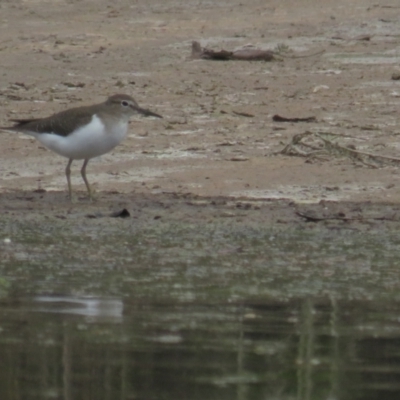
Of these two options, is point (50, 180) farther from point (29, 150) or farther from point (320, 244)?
point (320, 244)

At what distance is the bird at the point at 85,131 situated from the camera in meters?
9.80

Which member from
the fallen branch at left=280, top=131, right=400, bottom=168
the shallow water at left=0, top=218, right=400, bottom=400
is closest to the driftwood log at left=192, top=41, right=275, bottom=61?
the fallen branch at left=280, top=131, right=400, bottom=168

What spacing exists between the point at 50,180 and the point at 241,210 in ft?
6.20

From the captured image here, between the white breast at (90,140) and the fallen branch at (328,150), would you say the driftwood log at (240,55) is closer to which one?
the fallen branch at (328,150)

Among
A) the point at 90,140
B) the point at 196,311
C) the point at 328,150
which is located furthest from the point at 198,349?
the point at 328,150

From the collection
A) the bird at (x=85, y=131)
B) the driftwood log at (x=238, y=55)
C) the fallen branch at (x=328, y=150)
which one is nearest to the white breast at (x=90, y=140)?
the bird at (x=85, y=131)

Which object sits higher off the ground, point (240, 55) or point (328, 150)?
point (240, 55)

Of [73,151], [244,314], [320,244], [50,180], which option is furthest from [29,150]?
[244,314]

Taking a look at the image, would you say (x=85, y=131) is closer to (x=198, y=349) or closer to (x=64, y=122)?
(x=64, y=122)

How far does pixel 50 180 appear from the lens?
34.7 feet

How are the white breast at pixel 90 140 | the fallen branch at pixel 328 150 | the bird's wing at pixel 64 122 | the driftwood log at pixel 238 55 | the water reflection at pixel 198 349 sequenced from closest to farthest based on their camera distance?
1. the water reflection at pixel 198 349
2. the white breast at pixel 90 140
3. the bird's wing at pixel 64 122
4. the fallen branch at pixel 328 150
5. the driftwood log at pixel 238 55

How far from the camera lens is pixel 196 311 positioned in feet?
20.8

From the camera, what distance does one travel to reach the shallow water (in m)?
5.11

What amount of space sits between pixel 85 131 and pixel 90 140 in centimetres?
8
